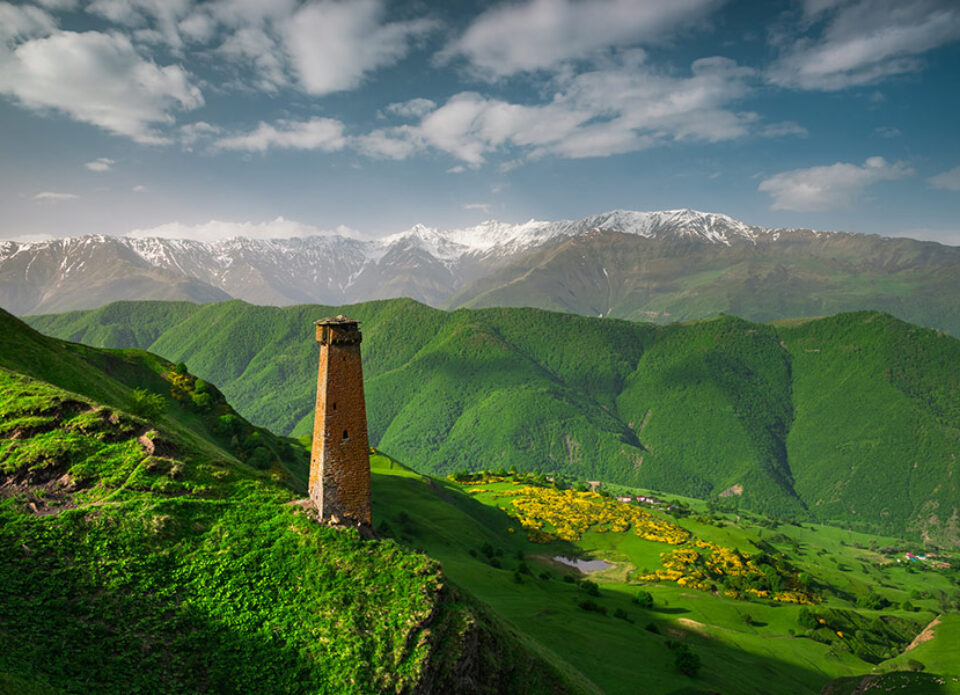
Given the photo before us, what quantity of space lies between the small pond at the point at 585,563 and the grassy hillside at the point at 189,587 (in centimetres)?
8134

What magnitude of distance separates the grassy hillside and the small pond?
3202 inches

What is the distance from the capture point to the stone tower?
29.0 m

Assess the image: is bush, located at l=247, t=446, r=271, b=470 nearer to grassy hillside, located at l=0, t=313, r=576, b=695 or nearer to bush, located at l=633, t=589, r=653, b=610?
grassy hillside, located at l=0, t=313, r=576, b=695

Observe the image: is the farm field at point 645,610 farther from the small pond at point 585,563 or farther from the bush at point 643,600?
the small pond at point 585,563

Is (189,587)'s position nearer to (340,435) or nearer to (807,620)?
(340,435)

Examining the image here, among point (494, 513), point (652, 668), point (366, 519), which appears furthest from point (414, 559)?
point (494, 513)

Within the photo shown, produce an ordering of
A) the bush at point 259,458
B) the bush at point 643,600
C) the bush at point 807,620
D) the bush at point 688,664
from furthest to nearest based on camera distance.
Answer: the bush at point 807,620 → the bush at point 643,600 → the bush at point 259,458 → the bush at point 688,664

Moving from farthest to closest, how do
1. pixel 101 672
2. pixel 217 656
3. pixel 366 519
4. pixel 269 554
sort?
pixel 366 519 < pixel 269 554 < pixel 217 656 < pixel 101 672

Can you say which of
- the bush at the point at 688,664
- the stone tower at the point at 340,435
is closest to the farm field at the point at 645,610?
the bush at the point at 688,664

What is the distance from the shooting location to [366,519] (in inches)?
1193

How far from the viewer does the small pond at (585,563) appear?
109 meters

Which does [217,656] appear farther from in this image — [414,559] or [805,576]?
[805,576]

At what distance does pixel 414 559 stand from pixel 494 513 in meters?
103

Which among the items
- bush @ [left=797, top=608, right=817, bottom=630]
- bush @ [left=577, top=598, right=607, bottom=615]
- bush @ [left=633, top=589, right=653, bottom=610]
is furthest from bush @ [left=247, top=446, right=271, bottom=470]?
bush @ [left=797, top=608, right=817, bottom=630]
